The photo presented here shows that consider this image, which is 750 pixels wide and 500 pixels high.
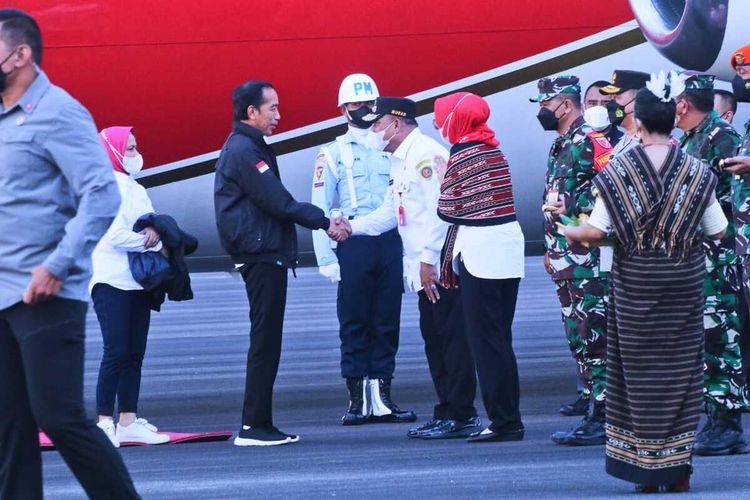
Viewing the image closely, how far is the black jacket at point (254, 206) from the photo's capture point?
648 centimetres

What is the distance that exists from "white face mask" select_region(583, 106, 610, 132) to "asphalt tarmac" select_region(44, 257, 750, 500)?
55.7 inches

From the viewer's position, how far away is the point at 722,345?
5953 mm

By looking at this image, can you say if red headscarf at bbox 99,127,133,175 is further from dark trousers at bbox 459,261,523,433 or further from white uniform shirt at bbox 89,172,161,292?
dark trousers at bbox 459,261,523,433

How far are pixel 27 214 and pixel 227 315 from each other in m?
9.95

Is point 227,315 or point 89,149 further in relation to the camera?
point 227,315

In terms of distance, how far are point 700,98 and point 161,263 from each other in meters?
2.51

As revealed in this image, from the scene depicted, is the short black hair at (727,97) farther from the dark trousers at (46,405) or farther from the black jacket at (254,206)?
the dark trousers at (46,405)

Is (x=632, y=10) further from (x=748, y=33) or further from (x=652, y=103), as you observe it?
(x=652, y=103)

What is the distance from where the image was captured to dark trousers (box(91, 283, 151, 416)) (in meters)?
6.57

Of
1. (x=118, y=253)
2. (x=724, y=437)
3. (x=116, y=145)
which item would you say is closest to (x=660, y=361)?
(x=724, y=437)

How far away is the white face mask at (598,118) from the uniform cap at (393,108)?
85 cm

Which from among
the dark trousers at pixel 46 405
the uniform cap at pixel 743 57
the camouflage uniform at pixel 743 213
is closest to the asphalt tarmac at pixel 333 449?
the camouflage uniform at pixel 743 213

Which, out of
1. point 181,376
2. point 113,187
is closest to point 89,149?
point 113,187

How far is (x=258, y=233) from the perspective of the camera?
21.4ft
